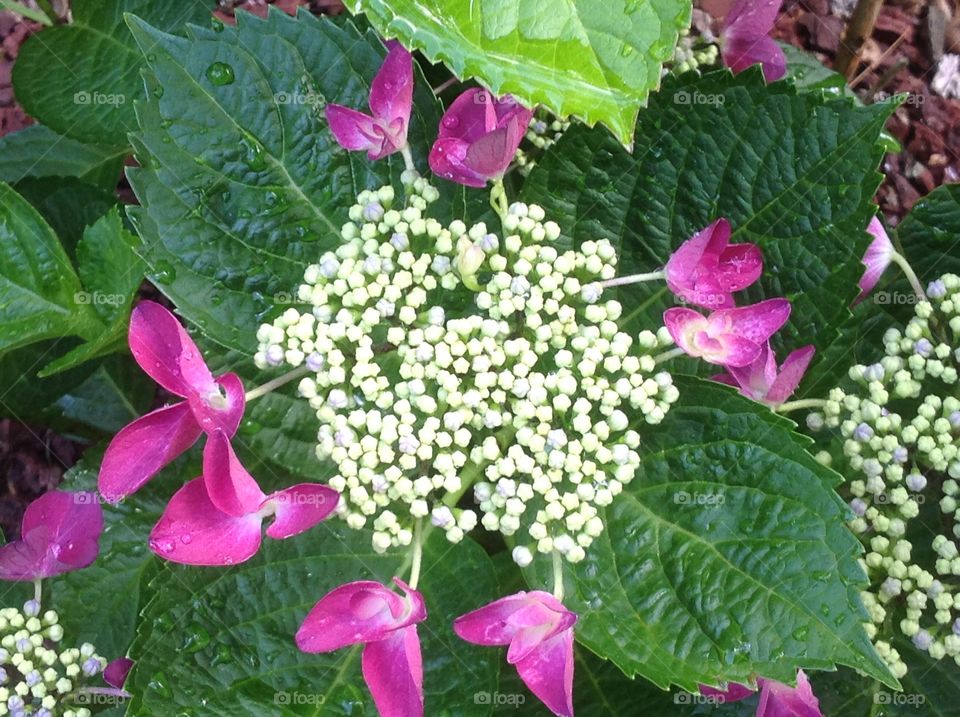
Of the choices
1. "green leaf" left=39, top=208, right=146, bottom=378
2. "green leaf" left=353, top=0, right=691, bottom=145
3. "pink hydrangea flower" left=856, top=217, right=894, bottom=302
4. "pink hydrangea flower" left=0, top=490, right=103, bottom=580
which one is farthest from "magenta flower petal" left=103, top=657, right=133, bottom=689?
"pink hydrangea flower" left=856, top=217, right=894, bottom=302

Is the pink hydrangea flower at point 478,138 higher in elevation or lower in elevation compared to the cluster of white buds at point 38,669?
higher

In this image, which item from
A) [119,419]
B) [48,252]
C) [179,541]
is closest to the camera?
[179,541]

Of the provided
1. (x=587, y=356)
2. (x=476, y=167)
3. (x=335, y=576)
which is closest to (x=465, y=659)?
(x=335, y=576)

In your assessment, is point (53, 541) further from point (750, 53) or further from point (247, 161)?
point (750, 53)

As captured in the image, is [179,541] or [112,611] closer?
[179,541]

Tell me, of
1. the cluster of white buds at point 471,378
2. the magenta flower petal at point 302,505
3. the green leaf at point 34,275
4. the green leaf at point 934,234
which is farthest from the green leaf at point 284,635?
the green leaf at point 934,234

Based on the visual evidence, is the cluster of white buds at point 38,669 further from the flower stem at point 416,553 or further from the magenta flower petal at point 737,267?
the magenta flower petal at point 737,267

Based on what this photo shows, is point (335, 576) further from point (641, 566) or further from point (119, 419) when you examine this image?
point (119, 419)
